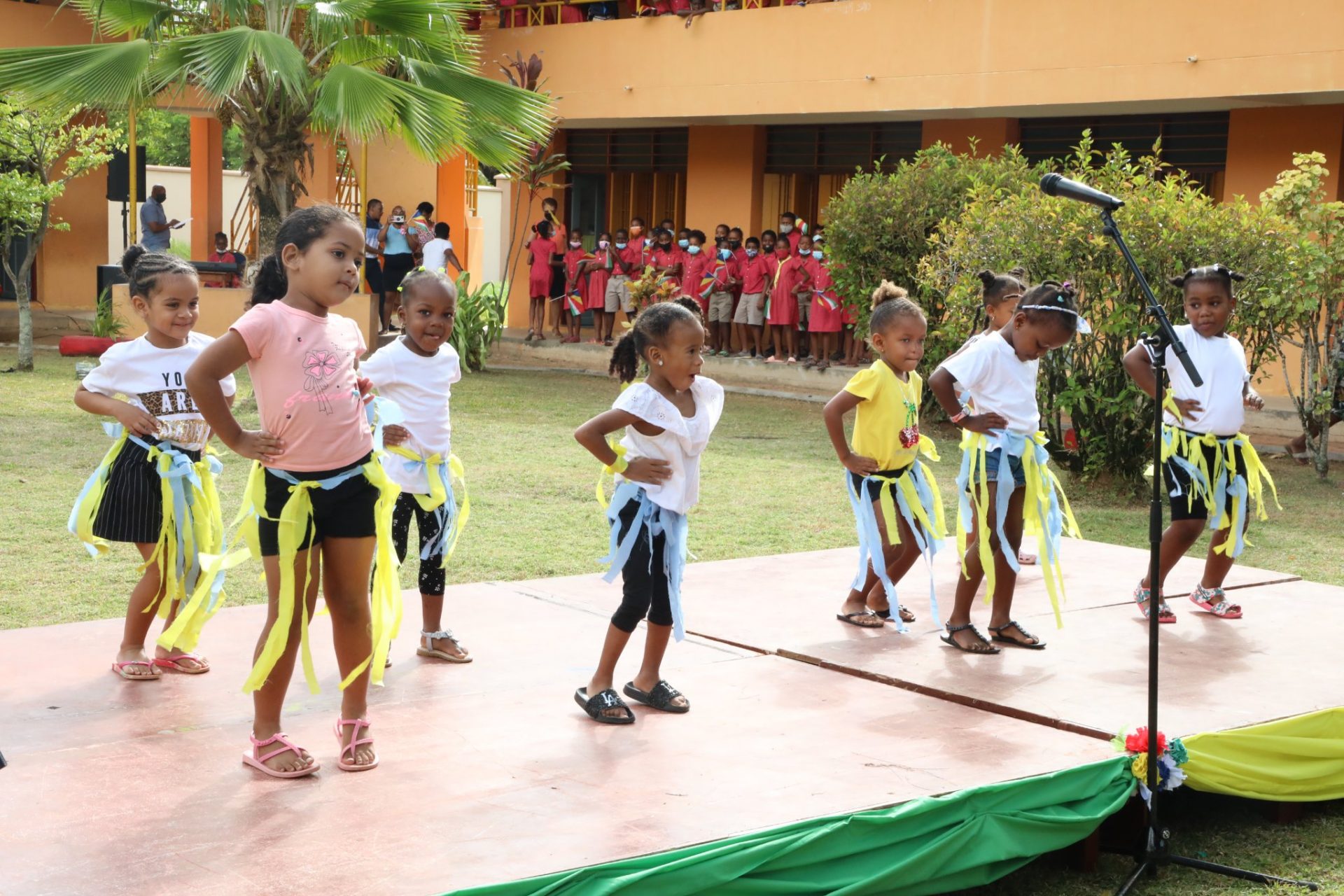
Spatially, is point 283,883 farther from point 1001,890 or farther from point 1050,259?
point 1050,259

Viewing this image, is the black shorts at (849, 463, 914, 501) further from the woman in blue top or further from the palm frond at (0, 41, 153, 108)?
the woman in blue top

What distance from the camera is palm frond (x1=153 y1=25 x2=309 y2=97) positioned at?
10.5 m

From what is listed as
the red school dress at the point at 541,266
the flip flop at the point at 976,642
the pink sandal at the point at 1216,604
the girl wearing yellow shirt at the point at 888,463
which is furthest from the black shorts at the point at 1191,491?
the red school dress at the point at 541,266

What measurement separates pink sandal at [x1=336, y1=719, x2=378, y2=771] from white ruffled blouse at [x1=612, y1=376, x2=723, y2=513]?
107 cm

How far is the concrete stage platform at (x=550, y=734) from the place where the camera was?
3.06 m

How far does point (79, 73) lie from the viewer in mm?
10766

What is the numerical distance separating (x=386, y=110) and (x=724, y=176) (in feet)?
27.7

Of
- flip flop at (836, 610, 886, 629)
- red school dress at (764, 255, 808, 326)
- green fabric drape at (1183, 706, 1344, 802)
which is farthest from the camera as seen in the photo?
red school dress at (764, 255, 808, 326)

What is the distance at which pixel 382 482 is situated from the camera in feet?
12.2

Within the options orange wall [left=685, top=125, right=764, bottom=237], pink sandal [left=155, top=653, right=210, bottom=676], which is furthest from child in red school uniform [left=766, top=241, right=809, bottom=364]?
pink sandal [left=155, top=653, right=210, bottom=676]

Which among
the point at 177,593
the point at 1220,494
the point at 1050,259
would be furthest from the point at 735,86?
the point at 177,593

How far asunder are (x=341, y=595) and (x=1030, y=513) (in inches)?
101

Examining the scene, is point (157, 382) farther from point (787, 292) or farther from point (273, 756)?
point (787, 292)

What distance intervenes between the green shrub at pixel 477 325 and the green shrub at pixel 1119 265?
7594mm
